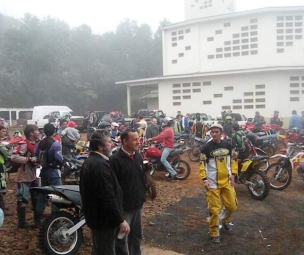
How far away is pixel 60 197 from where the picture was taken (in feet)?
13.4

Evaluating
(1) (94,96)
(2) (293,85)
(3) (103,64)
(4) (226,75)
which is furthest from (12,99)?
(2) (293,85)

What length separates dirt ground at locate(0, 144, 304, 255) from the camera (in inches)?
175

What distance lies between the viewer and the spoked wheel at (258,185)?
6.62 metres

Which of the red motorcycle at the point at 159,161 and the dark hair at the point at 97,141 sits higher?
the dark hair at the point at 97,141

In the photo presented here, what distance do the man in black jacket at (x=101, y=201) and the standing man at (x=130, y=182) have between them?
1.14 ft

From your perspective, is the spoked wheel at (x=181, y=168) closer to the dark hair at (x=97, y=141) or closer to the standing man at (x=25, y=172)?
the standing man at (x=25, y=172)

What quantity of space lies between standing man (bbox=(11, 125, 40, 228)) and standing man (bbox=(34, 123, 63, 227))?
4.4 inches

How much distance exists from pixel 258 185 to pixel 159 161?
2656mm

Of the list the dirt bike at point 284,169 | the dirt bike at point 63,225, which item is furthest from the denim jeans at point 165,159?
the dirt bike at point 63,225

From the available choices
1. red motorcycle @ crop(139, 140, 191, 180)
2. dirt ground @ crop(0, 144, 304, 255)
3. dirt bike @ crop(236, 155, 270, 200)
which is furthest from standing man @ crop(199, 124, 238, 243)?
red motorcycle @ crop(139, 140, 191, 180)

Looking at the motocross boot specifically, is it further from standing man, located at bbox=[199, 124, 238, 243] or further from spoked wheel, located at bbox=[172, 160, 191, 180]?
spoked wheel, located at bbox=[172, 160, 191, 180]

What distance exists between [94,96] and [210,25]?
15.8 m

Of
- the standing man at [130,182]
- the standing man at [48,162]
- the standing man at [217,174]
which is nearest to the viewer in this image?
the standing man at [130,182]

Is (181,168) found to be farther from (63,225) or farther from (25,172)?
(63,225)
